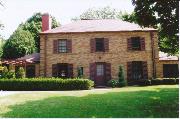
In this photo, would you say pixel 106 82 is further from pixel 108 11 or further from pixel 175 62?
pixel 108 11

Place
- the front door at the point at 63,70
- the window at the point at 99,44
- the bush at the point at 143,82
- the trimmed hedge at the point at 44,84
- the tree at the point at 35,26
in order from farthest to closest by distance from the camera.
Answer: the tree at the point at 35,26, the front door at the point at 63,70, the window at the point at 99,44, the bush at the point at 143,82, the trimmed hedge at the point at 44,84

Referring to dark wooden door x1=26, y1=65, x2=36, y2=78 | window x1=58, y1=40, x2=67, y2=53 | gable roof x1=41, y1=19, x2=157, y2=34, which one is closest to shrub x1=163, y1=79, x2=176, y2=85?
gable roof x1=41, y1=19, x2=157, y2=34

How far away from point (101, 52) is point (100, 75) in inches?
92.3

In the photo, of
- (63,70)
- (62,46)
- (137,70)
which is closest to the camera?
(137,70)

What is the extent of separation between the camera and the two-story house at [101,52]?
3319cm

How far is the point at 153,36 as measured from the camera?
33094 mm

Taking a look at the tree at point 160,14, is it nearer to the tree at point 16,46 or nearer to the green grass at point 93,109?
the green grass at point 93,109

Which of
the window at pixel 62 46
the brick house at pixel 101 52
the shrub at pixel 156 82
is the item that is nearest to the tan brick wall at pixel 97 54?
the brick house at pixel 101 52

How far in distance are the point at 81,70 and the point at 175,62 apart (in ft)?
33.1

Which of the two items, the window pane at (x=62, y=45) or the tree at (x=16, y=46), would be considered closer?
the window pane at (x=62, y=45)

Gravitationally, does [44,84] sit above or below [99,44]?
below

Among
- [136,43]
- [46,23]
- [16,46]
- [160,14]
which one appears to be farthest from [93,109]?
[16,46]

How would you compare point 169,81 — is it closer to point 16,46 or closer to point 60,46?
point 60,46

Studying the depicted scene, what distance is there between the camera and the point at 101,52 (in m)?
33.4
